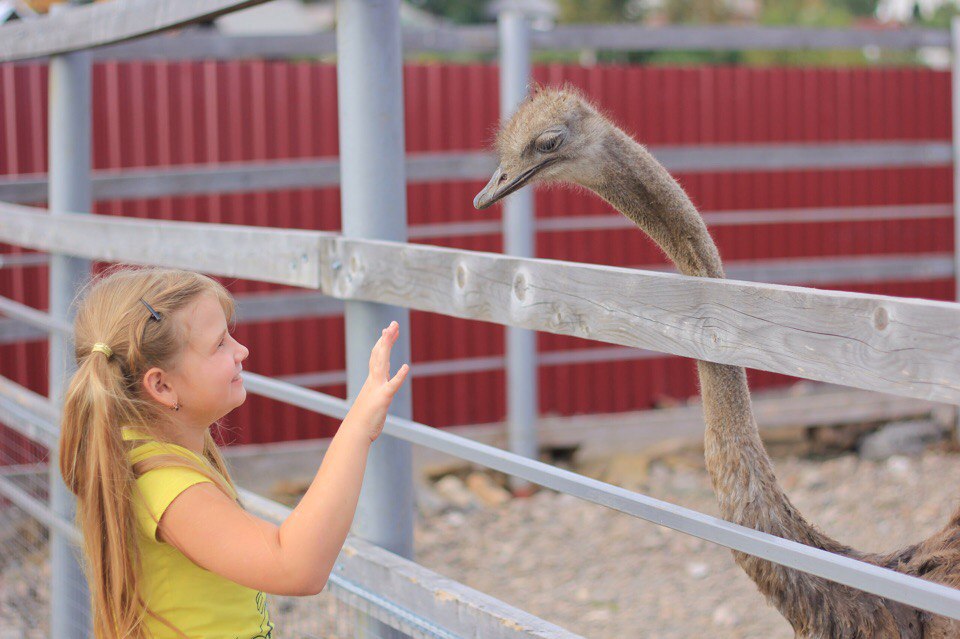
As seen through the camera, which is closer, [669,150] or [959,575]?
[959,575]

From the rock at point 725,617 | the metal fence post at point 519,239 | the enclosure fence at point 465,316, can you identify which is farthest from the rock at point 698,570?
the enclosure fence at point 465,316

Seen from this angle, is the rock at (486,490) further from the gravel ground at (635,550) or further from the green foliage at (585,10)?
the green foliage at (585,10)

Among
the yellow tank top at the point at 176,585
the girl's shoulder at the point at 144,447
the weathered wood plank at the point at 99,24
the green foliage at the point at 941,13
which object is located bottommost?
the yellow tank top at the point at 176,585

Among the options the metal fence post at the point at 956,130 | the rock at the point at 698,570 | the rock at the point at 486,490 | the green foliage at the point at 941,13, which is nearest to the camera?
the rock at the point at 698,570

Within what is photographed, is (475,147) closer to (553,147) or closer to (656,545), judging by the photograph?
(656,545)

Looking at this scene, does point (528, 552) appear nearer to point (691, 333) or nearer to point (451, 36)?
point (451, 36)

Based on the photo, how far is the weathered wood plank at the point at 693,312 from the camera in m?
1.29

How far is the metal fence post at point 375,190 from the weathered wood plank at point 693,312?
0.33ft

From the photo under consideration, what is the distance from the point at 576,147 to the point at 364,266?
17.5 inches

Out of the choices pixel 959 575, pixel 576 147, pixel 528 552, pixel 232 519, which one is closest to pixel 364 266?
pixel 576 147

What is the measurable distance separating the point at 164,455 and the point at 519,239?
166 inches

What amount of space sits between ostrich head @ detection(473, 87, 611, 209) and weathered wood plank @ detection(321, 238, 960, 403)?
205 millimetres

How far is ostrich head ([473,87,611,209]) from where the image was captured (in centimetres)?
213

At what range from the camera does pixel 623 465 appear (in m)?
6.51
